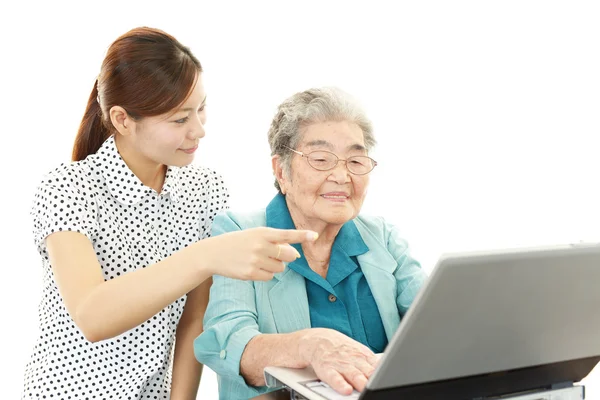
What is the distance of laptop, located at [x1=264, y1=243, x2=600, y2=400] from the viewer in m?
1.05

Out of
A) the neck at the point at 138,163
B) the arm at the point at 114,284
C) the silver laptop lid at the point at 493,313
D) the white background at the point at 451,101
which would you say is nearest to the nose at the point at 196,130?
the neck at the point at 138,163

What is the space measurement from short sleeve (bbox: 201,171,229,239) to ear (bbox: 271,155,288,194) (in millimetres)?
175

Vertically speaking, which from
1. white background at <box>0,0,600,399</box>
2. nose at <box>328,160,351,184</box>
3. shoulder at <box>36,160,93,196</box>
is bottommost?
shoulder at <box>36,160,93,196</box>

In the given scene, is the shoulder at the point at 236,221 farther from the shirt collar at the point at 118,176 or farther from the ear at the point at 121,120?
the ear at the point at 121,120

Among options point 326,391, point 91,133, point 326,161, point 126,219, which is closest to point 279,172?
point 326,161

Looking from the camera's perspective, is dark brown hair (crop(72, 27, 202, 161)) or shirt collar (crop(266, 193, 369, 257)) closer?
dark brown hair (crop(72, 27, 202, 161))

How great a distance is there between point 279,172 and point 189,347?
1.66 feet

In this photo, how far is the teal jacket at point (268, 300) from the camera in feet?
A: 5.31

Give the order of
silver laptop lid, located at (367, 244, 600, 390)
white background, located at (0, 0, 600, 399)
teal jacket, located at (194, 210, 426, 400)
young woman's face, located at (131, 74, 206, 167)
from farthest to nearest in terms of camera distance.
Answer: white background, located at (0, 0, 600, 399), young woman's face, located at (131, 74, 206, 167), teal jacket, located at (194, 210, 426, 400), silver laptop lid, located at (367, 244, 600, 390)

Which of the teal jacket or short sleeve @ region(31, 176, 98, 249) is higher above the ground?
short sleeve @ region(31, 176, 98, 249)

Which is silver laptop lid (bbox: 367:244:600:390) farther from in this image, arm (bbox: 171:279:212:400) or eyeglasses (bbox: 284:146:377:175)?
arm (bbox: 171:279:212:400)

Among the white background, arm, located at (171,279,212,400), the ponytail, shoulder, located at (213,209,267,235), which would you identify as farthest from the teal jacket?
the white background

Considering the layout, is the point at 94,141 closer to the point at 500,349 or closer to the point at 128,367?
the point at 128,367

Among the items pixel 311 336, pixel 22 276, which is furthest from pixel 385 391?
pixel 22 276
